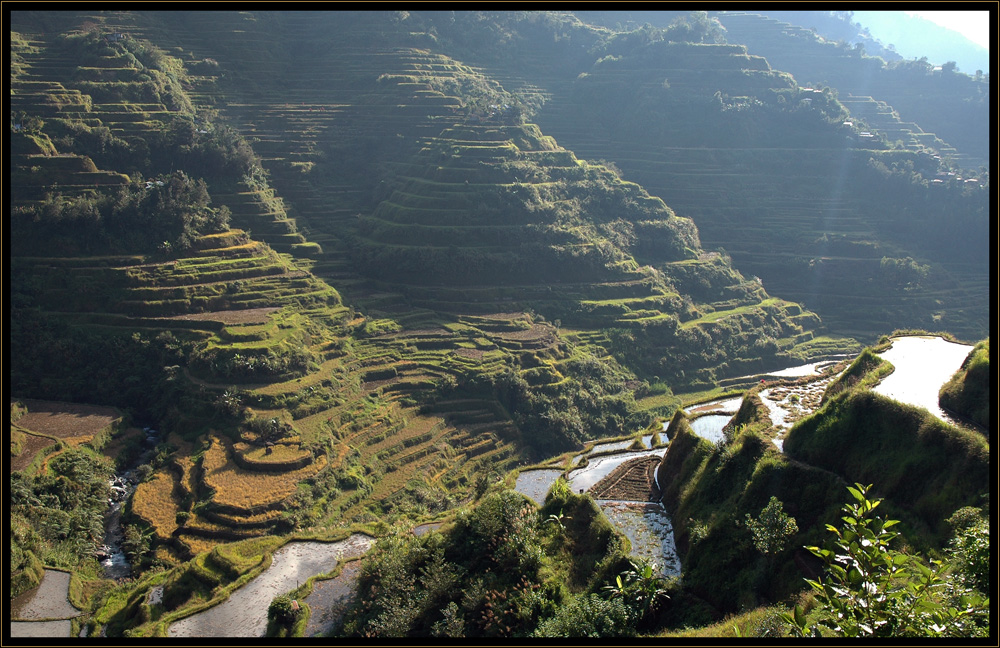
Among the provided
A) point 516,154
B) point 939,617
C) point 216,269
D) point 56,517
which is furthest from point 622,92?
point 939,617

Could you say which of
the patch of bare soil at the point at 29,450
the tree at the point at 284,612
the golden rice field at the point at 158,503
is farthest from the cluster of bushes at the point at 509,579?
the patch of bare soil at the point at 29,450

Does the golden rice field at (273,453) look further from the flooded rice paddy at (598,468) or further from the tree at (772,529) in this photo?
the tree at (772,529)

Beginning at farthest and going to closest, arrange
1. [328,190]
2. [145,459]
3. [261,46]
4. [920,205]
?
[261,46], [920,205], [328,190], [145,459]

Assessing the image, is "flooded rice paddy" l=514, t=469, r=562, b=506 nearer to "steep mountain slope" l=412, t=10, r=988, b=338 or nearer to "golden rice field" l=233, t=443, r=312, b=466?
"golden rice field" l=233, t=443, r=312, b=466

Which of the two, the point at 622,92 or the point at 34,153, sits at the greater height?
the point at 622,92

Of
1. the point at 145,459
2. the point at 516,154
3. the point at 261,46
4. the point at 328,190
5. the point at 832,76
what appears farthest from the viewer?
the point at 832,76

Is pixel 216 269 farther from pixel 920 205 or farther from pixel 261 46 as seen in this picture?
pixel 920 205
